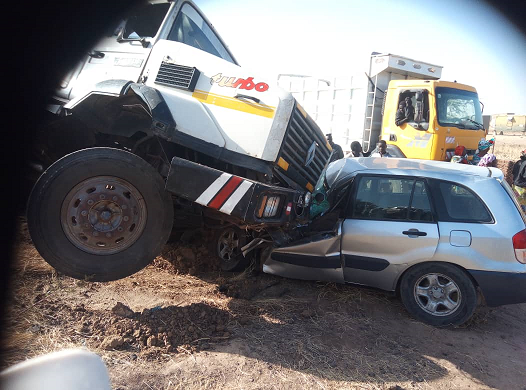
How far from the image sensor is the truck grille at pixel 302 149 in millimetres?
4188

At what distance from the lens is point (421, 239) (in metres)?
4.33

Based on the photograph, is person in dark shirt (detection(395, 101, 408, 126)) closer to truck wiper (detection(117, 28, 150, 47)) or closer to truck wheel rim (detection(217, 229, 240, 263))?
truck wheel rim (detection(217, 229, 240, 263))

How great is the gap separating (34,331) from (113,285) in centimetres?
116

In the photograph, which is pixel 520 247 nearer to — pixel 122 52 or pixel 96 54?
pixel 122 52

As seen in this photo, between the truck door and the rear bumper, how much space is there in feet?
13.2

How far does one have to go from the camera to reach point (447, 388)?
331 cm

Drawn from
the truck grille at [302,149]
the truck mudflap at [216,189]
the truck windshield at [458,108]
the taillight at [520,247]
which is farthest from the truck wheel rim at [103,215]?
the truck windshield at [458,108]

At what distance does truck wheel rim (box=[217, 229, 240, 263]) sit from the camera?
17.0ft

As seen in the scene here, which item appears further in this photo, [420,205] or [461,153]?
[461,153]

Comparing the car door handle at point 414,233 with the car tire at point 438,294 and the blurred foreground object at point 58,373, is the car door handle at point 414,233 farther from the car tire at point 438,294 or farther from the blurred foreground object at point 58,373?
the blurred foreground object at point 58,373

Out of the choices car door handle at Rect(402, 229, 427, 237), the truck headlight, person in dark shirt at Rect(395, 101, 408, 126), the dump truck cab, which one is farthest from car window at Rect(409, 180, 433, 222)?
person in dark shirt at Rect(395, 101, 408, 126)

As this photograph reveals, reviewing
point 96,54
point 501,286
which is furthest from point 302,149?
point 96,54

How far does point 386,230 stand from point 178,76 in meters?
2.61

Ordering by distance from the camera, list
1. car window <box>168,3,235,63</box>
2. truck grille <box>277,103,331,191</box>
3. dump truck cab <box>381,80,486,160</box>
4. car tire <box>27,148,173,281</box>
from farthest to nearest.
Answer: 1. dump truck cab <box>381,80,486,160</box>
2. car window <box>168,3,235,63</box>
3. truck grille <box>277,103,331,191</box>
4. car tire <box>27,148,173,281</box>
